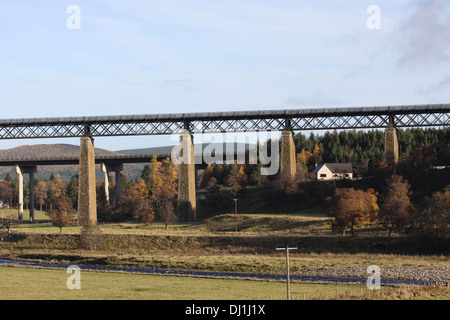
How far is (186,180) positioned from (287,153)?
16927mm

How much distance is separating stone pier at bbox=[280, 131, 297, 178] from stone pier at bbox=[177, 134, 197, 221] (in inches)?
586

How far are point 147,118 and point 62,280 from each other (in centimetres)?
4748

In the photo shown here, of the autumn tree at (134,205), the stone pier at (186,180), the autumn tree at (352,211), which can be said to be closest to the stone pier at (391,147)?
the autumn tree at (352,211)

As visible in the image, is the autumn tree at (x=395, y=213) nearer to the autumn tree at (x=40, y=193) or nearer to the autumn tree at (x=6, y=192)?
the autumn tree at (x=40, y=193)

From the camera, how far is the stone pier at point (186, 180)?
89625mm

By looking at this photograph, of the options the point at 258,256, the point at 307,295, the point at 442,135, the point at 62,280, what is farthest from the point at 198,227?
the point at 442,135

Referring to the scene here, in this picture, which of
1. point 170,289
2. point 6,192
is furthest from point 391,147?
point 6,192

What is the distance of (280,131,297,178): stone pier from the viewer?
88.8 meters

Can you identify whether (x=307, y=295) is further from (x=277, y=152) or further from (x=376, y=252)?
(x=277, y=152)

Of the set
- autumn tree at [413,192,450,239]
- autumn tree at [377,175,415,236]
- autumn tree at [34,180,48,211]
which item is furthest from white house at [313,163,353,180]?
autumn tree at [34,180,48,211]

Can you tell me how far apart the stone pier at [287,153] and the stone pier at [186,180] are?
586 inches

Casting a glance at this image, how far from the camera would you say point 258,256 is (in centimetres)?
6006

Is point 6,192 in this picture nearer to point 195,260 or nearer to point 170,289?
point 195,260
